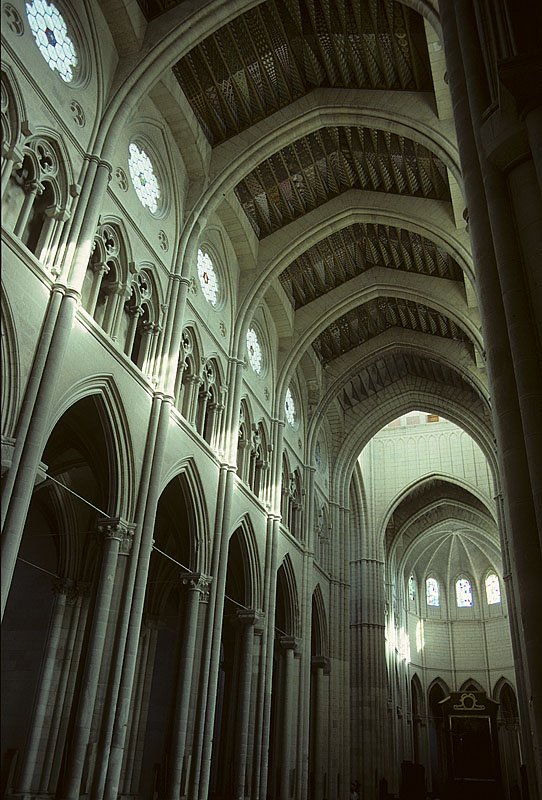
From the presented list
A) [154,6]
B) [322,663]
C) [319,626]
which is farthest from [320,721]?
[154,6]

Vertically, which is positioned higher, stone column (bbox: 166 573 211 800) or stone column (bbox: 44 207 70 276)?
stone column (bbox: 44 207 70 276)

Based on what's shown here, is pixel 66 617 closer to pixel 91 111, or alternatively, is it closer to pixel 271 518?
pixel 271 518

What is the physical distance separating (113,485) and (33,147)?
19.3 ft

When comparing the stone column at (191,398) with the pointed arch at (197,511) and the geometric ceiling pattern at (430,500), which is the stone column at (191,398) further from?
the geometric ceiling pattern at (430,500)

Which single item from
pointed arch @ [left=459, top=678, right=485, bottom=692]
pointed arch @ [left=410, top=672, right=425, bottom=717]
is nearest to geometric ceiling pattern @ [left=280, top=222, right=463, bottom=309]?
pointed arch @ [left=410, top=672, right=425, bottom=717]

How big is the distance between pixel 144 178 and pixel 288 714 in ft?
47.6

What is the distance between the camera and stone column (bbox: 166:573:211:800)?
544 inches

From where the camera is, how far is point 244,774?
1678 cm

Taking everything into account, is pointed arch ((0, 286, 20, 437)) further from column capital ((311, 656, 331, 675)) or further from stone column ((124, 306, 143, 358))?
column capital ((311, 656, 331, 675))

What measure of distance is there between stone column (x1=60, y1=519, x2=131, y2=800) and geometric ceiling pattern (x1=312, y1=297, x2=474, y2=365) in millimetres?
13513

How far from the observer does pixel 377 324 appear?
85.4ft

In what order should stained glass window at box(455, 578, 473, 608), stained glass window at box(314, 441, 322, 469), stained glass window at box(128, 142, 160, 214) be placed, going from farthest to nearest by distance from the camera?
stained glass window at box(455, 578, 473, 608), stained glass window at box(314, 441, 322, 469), stained glass window at box(128, 142, 160, 214)

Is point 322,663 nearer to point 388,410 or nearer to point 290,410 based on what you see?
point 290,410

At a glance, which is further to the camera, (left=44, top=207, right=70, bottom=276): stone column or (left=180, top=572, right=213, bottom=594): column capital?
(left=180, top=572, right=213, bottom=594): column capital
